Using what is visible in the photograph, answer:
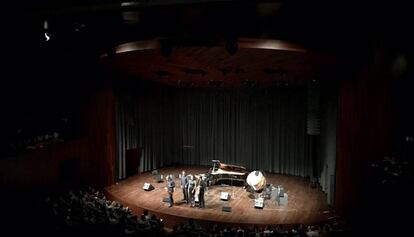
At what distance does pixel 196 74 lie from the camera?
12.4 m

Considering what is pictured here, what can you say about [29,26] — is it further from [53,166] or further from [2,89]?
[53,166]

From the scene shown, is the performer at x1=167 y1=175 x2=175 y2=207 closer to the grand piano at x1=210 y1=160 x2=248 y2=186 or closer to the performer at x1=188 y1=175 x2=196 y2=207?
the performer at x1=188 y1=175 x2=196 y2=207

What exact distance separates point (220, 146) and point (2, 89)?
1079 cm

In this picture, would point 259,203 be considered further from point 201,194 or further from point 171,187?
point 171,187

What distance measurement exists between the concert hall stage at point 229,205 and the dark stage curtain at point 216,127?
2063 mm

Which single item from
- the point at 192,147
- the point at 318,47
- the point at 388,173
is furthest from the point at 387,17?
the point at 192,147

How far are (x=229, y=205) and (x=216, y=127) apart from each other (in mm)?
7903

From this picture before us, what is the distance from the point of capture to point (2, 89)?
11.5m

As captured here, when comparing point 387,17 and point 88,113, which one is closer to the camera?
point 387,17

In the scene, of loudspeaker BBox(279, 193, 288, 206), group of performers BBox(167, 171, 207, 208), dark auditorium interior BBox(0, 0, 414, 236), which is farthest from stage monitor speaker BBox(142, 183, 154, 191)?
loudspeaker BBox(279, 193, 288, 206)

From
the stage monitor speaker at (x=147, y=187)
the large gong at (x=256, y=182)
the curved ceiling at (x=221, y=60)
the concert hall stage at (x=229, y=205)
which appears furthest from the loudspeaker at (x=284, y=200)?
the stage monitor speaker at (x=147, y=187)

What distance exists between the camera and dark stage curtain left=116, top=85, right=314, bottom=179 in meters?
16.0

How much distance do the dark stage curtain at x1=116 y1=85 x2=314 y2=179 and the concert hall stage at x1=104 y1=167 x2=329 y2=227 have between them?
206 centimetres

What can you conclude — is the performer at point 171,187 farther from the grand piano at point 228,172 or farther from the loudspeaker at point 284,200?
the loudspeaker at point 284,200
